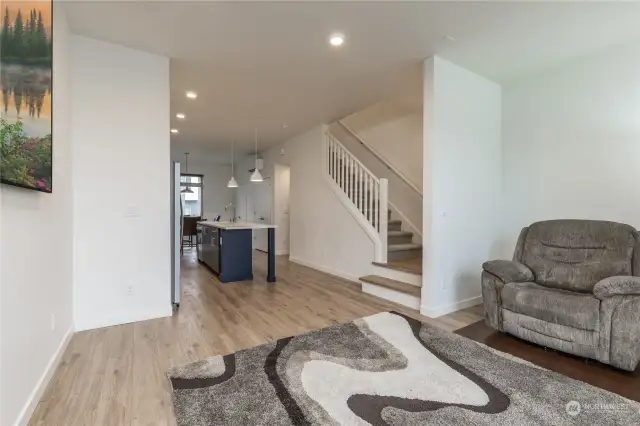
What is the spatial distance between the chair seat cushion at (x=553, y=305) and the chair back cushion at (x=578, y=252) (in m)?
0.22

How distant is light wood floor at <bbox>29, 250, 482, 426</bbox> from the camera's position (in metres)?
1.71

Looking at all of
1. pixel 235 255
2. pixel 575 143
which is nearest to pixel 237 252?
pixel 235 255

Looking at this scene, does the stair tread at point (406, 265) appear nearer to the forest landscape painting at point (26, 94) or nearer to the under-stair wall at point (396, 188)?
the under-stair wall at point (396, 188)

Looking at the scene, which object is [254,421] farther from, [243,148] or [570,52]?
[243,148]

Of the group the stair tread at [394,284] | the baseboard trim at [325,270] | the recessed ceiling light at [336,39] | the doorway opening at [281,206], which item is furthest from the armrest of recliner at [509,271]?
the doorway opening at [281,206]

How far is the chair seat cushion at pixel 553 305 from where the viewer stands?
219 centimetres

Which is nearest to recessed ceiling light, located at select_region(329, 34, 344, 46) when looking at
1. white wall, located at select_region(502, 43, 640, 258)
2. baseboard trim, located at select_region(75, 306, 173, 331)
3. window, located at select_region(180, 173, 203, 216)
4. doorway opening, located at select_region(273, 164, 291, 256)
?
white wall, located at select_region(502, 43, 640, 258)

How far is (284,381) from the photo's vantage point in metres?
1.91

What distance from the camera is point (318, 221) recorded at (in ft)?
19.3

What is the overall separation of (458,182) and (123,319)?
12.7ft

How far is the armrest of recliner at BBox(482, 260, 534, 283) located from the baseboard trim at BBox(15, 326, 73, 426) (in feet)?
11.2

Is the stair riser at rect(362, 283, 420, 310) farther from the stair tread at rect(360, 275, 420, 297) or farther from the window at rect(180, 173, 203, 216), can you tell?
the window at rect(180, 173, 203, 216)

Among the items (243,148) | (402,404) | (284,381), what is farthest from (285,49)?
(243,148)

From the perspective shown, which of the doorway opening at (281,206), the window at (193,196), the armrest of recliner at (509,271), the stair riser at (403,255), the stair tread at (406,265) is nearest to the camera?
the armrest of recliner at (509,271)
